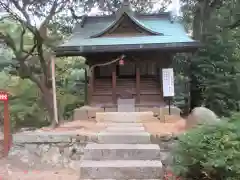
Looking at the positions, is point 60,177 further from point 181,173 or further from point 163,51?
point 163,51

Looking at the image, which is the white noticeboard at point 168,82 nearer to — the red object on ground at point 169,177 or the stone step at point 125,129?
the stone step at point 125,129

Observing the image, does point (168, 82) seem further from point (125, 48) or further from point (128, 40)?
point (128, 40)

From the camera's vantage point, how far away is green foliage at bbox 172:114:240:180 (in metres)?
4.20

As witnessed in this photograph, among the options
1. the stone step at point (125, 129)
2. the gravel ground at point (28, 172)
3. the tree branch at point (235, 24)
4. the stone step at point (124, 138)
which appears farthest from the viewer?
the tree branch at point (235, 24)

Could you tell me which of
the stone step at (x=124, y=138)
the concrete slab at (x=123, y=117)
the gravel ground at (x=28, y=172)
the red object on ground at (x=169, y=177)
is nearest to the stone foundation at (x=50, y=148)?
the gravel ground at (x=28, y=172)

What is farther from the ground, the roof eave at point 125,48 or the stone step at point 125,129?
the roof eave at point 125,48

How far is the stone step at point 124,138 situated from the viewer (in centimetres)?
637

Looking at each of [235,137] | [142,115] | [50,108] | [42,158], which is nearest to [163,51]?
[142,115]

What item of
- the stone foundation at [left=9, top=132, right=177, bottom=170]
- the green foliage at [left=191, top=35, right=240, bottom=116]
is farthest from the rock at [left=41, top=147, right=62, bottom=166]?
the green foliage at [left=191, top=35, right=240, bottom=116]

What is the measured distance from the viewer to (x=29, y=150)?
6.70 m

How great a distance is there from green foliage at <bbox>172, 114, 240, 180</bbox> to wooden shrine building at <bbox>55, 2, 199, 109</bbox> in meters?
5.32

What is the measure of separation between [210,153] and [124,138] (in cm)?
239

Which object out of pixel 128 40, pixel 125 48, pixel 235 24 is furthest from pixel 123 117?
pixel 235 24

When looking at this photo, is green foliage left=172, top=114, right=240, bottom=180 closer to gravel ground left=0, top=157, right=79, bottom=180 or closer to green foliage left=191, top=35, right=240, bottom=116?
gravel ground left=0, top=157, right=79, bottom=180
